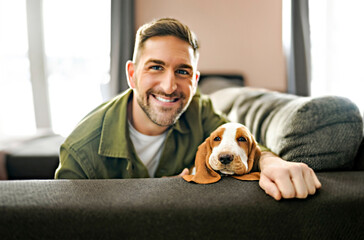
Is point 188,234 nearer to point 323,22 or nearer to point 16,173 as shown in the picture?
point 16,173

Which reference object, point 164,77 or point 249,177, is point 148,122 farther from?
point 249,177

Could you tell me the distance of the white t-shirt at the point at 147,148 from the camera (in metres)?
1.12

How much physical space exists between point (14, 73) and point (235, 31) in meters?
3.05

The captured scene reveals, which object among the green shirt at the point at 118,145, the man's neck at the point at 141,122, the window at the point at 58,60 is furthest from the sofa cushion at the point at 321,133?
the window at the point at 58,60

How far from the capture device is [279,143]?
2.66 feet

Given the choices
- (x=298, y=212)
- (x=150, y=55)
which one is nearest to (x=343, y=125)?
(x=298, y=212)

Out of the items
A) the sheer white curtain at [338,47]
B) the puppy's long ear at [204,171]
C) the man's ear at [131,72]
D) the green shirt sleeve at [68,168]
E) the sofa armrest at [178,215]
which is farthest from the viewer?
the sheer white curtain at [338,47]

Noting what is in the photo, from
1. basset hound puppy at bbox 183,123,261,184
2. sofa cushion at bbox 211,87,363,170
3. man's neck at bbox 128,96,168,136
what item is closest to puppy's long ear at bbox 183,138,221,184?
basset hound puppy at bbox 183,123,261,184

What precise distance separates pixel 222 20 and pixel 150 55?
279cm

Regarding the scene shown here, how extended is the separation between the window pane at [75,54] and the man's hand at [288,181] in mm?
3049

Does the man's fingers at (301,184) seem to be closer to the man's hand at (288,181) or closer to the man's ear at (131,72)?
the man's hand at (288,181)

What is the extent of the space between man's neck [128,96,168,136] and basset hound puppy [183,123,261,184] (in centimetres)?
38

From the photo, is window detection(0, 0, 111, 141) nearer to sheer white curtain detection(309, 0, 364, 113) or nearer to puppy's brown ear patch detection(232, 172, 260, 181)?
sheer white curtain detection(309, 0, 364, 113)

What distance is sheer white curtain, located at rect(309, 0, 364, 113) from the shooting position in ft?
9.87
